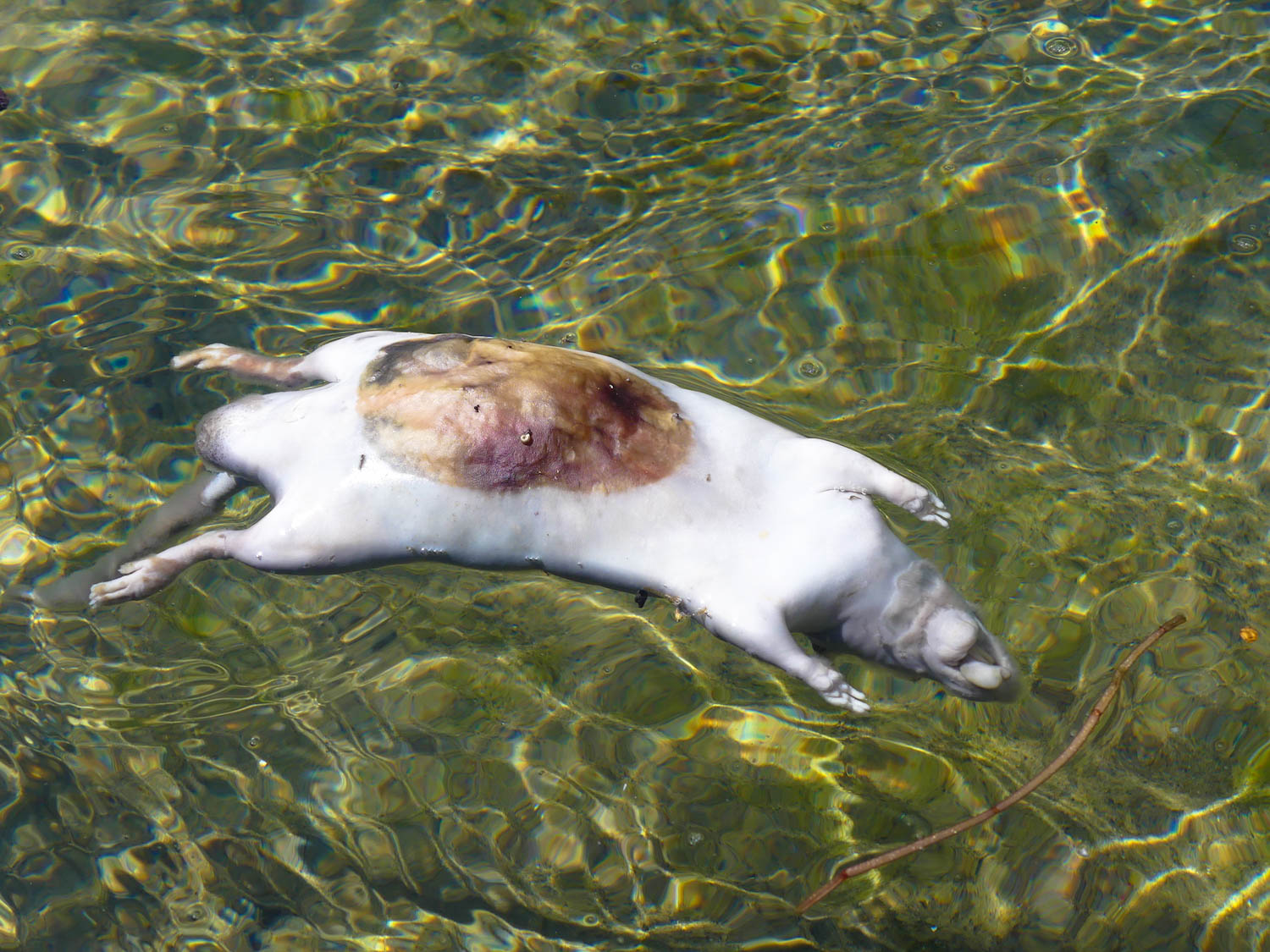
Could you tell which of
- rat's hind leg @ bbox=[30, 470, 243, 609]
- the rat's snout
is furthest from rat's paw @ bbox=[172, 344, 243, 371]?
the rat's snout

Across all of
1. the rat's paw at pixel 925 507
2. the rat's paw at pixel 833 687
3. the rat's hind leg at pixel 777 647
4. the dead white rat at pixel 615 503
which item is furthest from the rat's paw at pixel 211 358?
the rat's paw at pixel 925 507

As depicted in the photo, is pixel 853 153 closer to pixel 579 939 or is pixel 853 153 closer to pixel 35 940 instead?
pixel 579 939

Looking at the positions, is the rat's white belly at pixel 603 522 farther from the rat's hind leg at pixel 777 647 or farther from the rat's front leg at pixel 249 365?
the rat's front leg at pixel 249 365

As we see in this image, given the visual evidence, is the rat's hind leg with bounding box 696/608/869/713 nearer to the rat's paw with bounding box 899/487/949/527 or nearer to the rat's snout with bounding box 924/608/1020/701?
the rat's snout with bounding box 924/608/1020/701

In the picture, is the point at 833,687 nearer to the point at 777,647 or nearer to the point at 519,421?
the point at 777,647

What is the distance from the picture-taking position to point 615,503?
373cm

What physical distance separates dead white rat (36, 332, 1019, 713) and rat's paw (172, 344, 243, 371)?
3.07 ft

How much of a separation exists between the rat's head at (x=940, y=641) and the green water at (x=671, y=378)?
0.70 m

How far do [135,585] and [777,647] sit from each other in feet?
9.25

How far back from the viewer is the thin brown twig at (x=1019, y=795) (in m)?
4.02

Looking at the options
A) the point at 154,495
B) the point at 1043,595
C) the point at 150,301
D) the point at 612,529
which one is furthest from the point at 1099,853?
the point at 150,301

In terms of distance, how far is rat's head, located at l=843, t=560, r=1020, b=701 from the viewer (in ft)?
12.2

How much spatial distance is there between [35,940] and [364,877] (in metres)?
1.43

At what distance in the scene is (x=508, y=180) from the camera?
6.26 metres
